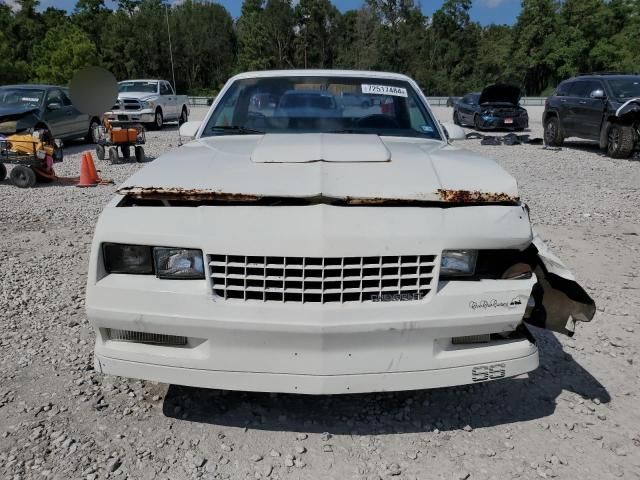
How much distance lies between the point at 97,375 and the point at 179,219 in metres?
1.37

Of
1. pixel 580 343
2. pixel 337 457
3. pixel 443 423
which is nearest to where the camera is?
pixel 337 457

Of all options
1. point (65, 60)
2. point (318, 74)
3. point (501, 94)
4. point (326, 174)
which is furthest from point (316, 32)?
point (326, 174)

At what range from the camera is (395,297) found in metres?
2.13

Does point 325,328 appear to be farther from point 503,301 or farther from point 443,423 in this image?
point 443,423

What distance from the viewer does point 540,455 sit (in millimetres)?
2371

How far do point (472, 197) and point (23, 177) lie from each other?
8.26m

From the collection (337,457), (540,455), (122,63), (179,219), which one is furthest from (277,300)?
(122,63)

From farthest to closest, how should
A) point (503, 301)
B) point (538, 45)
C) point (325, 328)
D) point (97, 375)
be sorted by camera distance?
point (538, 45)
point (97, 375)
point (503, 301)
point (325, 328)

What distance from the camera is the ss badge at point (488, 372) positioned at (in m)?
2.26

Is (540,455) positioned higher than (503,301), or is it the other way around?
(503,301)

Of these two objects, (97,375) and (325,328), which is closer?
(325,328)

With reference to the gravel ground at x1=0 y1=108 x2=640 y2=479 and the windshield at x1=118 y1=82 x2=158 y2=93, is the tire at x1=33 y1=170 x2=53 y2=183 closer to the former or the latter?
the gravel ground at x1=0 y1=108 x2=640 y2=479

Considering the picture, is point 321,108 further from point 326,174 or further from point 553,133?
point 553,133

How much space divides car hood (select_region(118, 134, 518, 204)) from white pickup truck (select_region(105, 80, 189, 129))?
47.4 ft
